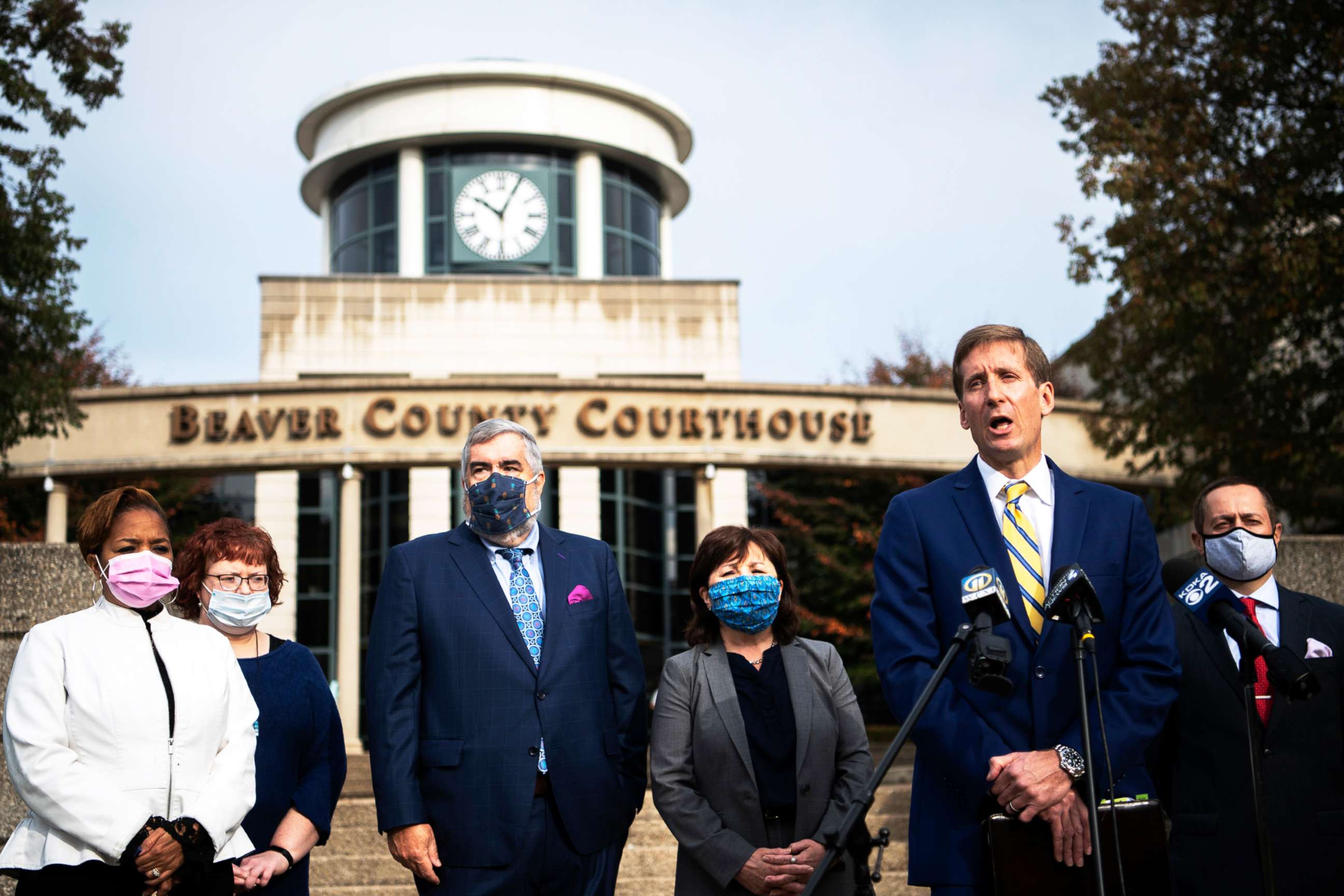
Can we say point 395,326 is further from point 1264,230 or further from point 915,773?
point 915,773

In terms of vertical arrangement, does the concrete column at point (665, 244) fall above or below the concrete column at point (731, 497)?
above

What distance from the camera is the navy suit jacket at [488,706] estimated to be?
4.67 metres

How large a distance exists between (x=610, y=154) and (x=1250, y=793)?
86.7ft

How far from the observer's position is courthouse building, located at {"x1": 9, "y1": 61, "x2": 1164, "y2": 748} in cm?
1755

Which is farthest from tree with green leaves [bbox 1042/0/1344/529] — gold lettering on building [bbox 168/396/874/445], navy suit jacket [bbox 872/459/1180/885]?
navy suit jacket [bbox 872/459/1180/885]

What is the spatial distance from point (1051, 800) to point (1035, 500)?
39.9 inches

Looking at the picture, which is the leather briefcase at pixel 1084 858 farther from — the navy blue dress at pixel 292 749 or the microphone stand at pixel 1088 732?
the navy blue dress at pixel 292 749

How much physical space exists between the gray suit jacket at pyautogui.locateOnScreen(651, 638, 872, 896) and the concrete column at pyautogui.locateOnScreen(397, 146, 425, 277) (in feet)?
77.7

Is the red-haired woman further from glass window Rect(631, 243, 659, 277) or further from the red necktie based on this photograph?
glass window Rect(631, 243, 659, 277)

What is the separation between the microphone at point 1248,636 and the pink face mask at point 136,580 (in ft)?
11.9

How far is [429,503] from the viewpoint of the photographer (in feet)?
79.0

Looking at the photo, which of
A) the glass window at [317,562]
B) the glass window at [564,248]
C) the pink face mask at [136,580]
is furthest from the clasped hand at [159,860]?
the glass window at [564,248]

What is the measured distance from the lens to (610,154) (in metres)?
29.7

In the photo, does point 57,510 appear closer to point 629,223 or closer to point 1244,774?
point 629,223
